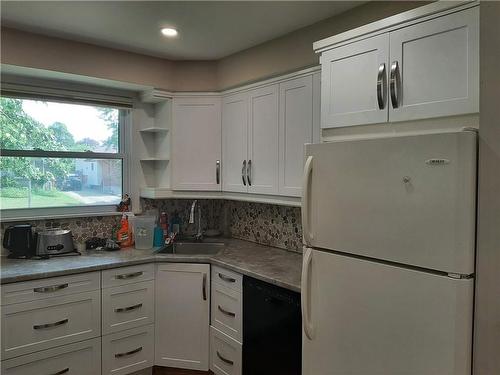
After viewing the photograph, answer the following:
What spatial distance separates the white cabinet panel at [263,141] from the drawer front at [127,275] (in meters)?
0.96

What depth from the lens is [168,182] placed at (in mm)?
3154

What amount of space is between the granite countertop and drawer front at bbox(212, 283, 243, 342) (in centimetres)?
18

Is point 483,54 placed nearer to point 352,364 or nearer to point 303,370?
point 352,364

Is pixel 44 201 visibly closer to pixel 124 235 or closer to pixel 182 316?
pixel 124 235

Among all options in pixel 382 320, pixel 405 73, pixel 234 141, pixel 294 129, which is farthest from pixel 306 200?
pixel 234 141

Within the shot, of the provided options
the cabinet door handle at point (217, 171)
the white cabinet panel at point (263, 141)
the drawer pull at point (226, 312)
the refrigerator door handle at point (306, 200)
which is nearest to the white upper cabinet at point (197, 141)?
the cabinet door handle at point (217, 171)

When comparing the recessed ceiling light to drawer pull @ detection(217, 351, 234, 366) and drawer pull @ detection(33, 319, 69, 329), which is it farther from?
drawer pull @ detection(217, 351, 234, 366)

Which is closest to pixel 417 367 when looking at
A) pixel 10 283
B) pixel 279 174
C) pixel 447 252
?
pixel 447 252

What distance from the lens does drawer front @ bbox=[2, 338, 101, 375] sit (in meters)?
2.18

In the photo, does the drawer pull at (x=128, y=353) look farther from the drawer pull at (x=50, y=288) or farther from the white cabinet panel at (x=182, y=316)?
the drawer pull at (x=50, y=288)

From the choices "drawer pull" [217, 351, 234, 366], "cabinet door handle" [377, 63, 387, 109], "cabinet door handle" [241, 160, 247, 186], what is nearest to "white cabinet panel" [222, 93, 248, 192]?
"cabinet door handle" [241, 160, 247, 186]

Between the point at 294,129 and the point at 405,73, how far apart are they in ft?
3.18

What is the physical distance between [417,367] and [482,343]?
0.29 metres

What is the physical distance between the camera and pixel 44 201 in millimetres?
2873
